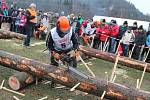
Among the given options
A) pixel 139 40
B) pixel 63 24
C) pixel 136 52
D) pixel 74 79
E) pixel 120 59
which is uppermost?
pixel 63 24

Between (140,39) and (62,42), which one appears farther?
(140,39)

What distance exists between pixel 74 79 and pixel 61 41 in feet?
3.82

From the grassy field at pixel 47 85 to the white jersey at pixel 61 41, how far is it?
1126mm

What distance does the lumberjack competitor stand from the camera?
28.8 ft

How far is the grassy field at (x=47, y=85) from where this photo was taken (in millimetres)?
8898

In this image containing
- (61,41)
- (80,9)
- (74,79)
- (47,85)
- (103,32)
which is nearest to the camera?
(74,79)

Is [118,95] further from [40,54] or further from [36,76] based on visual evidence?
[40,54]

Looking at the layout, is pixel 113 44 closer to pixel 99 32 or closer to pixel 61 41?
pixel 99 32

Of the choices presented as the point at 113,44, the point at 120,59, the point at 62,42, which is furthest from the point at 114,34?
the point at 62,42

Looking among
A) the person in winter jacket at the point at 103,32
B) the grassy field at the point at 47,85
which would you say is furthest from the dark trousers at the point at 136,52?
the grassy field at the point at 47,85

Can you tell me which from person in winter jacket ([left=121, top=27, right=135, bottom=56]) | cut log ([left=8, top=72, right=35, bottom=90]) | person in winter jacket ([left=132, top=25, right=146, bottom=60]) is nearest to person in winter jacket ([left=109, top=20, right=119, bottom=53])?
person in winter jacket ([left=121, top=27, right=135, bottom=56])

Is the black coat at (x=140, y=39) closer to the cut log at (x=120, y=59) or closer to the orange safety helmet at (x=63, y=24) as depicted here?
the cut log at (x=120, y=59)

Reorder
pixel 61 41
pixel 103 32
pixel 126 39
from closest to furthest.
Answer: pixel 61 41 → pixel 126 39 → pixel 103 32

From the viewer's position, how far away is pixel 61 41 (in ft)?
29.8
